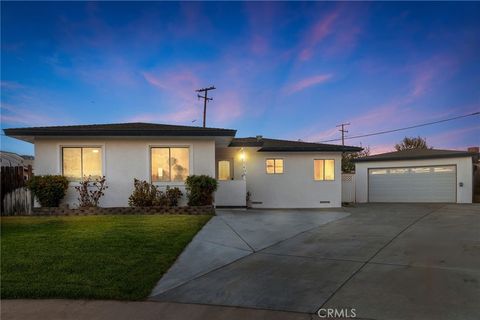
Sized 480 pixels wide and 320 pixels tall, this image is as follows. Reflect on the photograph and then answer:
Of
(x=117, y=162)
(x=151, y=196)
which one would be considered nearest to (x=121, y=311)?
(x=151, y=196)

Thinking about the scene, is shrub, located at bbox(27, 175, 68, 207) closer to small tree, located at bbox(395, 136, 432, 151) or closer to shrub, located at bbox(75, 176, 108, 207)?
shrub, located at bbox(75, 176, 108, 207)

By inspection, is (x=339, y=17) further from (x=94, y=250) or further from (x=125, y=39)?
(x=94, y=250)

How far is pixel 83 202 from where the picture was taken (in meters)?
10.7

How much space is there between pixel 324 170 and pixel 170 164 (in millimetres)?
7716

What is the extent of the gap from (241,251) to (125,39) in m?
10.2

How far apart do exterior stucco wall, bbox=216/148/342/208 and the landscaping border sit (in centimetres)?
469

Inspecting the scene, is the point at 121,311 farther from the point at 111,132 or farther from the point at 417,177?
the point at 417,177

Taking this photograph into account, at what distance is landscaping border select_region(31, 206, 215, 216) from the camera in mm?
10297

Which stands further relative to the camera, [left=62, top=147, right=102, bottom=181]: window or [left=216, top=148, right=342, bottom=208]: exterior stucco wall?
[left=216, top=148, right=342, bottom=208]: exterior stucco wall

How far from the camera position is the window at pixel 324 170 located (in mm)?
15008

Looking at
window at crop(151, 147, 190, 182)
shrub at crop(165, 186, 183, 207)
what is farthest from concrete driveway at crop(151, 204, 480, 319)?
window at crop(151, 147, 190, 182)

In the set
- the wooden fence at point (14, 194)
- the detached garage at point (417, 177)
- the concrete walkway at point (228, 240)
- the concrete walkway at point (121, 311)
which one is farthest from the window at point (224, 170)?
the concrete walkway at point (121, 311)

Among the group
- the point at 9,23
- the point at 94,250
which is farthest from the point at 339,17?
the point at 9,23

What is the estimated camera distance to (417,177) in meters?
17.6
